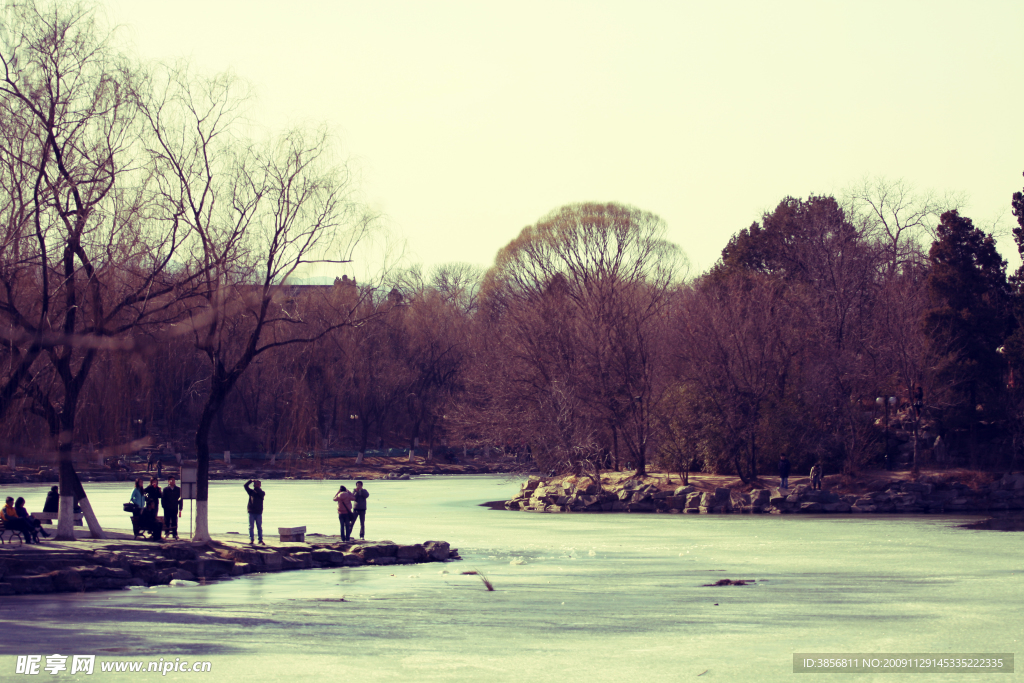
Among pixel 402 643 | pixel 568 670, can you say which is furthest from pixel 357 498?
pixel 568 670

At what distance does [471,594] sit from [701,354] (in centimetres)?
3220

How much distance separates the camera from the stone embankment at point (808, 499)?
43344 millimetres

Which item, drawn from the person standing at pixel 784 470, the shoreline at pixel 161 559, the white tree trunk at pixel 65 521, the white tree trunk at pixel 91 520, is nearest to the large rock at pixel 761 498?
the person standing at pixel 784 470

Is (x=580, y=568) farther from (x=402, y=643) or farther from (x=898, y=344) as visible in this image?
(x=898, y=344)

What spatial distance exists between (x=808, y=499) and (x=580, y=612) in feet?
92.6

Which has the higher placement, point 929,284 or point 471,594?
point 929,284

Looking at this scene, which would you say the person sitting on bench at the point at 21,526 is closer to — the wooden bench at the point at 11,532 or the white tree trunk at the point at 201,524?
the wooden bench at the point at 11,532

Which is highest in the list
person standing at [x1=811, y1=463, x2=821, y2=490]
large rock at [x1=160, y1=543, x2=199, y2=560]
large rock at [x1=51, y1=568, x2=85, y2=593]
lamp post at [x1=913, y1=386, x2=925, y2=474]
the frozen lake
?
lamp post at [x1=913, y1=386, x2=925, y2=474]

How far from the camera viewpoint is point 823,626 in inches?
634

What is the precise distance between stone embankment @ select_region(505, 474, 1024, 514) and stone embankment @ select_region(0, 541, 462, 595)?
63.2 feet

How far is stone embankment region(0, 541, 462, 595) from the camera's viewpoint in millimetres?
20391

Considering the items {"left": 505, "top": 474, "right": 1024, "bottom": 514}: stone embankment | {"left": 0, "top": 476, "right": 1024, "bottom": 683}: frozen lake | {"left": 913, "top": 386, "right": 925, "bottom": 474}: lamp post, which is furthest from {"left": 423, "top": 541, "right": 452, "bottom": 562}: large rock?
{"left": 913, "top": 386, "right": 925, "bottom": 474}: lamp post

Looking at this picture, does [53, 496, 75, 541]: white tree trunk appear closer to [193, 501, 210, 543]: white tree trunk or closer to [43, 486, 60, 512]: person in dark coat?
[193, 501, 210, 543]: white tree trunk

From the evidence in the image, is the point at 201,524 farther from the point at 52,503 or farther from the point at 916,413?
the point at 916,413
